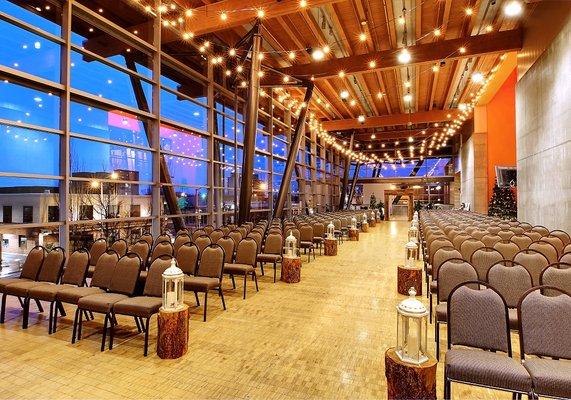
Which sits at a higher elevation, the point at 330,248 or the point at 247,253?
the point at 247,253

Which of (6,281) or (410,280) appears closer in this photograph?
(6,281)

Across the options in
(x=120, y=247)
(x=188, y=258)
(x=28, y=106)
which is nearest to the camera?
(x=188, y=258)

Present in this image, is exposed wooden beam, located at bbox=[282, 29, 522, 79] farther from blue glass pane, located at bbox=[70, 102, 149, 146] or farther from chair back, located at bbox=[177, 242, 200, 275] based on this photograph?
chair back, located at bbox=[177, 242, 200, 275]

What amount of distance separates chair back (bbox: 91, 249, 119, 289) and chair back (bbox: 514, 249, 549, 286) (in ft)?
17.0

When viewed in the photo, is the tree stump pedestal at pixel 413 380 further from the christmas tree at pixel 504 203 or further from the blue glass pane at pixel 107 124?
the christmas tree at pixel 504 203

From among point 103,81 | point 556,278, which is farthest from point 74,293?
point 556,278

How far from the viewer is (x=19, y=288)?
431 cm

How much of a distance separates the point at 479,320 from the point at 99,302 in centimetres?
371

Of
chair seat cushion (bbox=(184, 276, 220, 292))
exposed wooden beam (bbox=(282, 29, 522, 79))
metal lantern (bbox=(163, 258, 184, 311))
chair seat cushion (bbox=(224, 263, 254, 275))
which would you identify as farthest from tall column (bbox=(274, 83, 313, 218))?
→ metal lantern (bbox=(163, 258, 184, 311))

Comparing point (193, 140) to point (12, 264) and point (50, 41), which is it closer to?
point (50, 41)

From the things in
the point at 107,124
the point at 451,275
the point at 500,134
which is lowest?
the point at 451,275

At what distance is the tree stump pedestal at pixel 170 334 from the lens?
10.9ft

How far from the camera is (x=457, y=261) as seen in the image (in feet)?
12.5

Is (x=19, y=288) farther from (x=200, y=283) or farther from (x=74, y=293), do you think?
(x=200, y=283)
